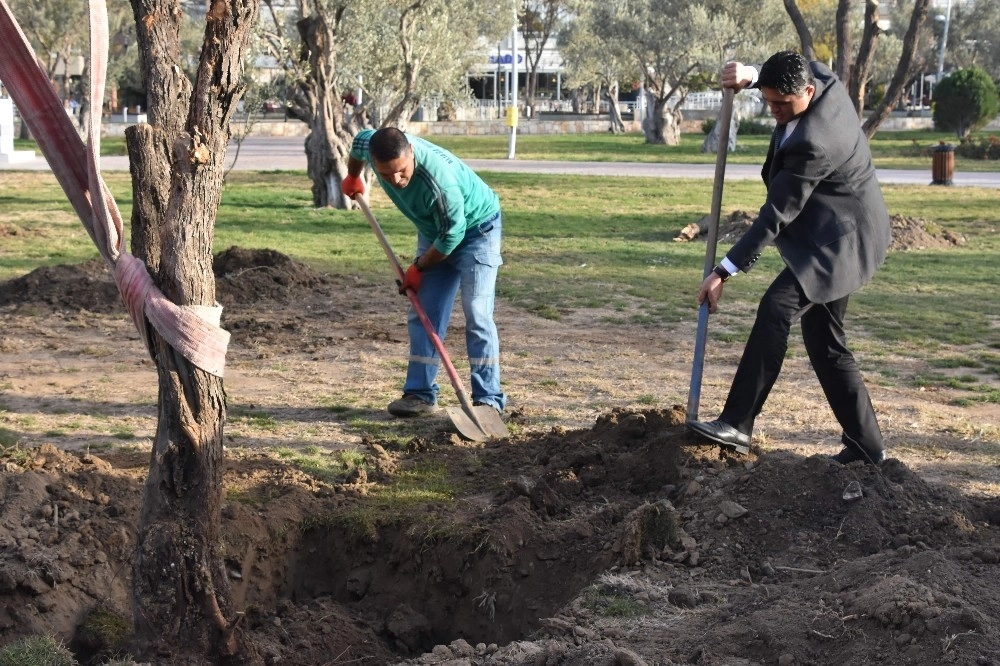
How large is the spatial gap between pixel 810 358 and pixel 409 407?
242 centimetres

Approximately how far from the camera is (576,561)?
4.63 meters

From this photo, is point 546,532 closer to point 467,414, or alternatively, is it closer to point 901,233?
point 467,414

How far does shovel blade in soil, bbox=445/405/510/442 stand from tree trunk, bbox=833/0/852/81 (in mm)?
9151

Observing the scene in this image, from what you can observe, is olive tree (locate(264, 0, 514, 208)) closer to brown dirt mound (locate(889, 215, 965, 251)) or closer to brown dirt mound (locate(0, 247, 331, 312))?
brown dirt mound (locate(0, 247, 331, 312))

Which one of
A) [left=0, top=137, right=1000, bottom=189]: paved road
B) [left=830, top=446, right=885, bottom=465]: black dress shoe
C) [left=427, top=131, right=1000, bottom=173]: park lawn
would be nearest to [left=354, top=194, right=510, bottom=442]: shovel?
[left=830, top=446, right=885, bottom=465]: black dress shoe

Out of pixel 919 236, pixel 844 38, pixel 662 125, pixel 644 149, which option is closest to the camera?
pixel 844 38

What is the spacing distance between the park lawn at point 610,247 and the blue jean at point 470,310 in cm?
288

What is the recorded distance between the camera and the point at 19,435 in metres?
6.14

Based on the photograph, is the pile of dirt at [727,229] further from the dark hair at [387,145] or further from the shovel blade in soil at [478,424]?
the dark hair at [387,145]

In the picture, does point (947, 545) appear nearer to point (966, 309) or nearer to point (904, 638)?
point (904, 638)

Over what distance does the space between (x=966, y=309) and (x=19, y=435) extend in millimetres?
7832

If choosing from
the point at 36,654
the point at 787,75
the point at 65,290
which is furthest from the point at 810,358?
the point at 65,290

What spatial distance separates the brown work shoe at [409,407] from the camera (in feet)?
21.9

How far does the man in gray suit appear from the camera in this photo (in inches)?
195
